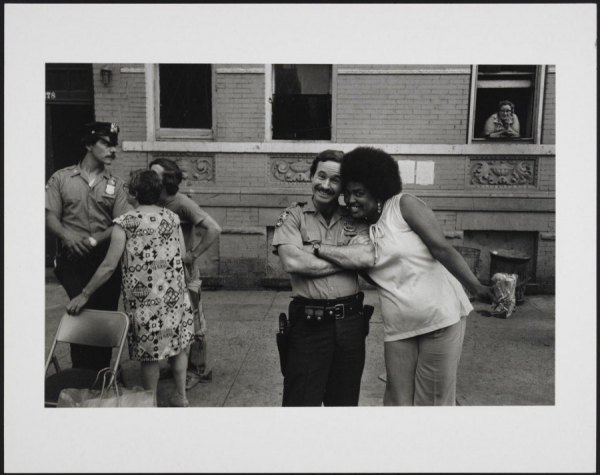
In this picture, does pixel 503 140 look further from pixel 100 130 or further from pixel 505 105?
pixel 100 130

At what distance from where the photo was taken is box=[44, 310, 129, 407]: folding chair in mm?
2943

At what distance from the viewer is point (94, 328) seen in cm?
302

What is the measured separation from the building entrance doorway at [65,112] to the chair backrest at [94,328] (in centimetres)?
411

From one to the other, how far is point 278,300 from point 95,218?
3.12 m

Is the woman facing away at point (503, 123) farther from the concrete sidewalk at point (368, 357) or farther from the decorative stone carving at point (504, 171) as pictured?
the concrete sidewalk at point (368, 357)

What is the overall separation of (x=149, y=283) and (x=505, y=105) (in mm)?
5262

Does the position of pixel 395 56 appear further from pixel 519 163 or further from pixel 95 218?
pixel 519 163

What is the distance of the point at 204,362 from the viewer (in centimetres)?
393

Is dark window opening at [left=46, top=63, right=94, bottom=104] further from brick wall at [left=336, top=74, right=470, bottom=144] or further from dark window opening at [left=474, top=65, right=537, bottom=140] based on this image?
dark window opening at [left=474, top=65, right=537, bottom=140]

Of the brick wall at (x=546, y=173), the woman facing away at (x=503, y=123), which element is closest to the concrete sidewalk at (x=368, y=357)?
the brick wall at (x=546, y=173)

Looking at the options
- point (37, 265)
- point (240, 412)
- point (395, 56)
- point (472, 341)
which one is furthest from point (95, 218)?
point (472, 341)

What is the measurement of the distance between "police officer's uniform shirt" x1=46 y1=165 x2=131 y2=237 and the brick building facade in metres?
3.03

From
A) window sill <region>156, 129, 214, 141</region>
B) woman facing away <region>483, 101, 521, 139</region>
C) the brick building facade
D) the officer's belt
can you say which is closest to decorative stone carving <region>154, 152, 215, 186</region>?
the brick building facade

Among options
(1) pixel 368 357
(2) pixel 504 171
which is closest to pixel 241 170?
(1) pixel 368 357
